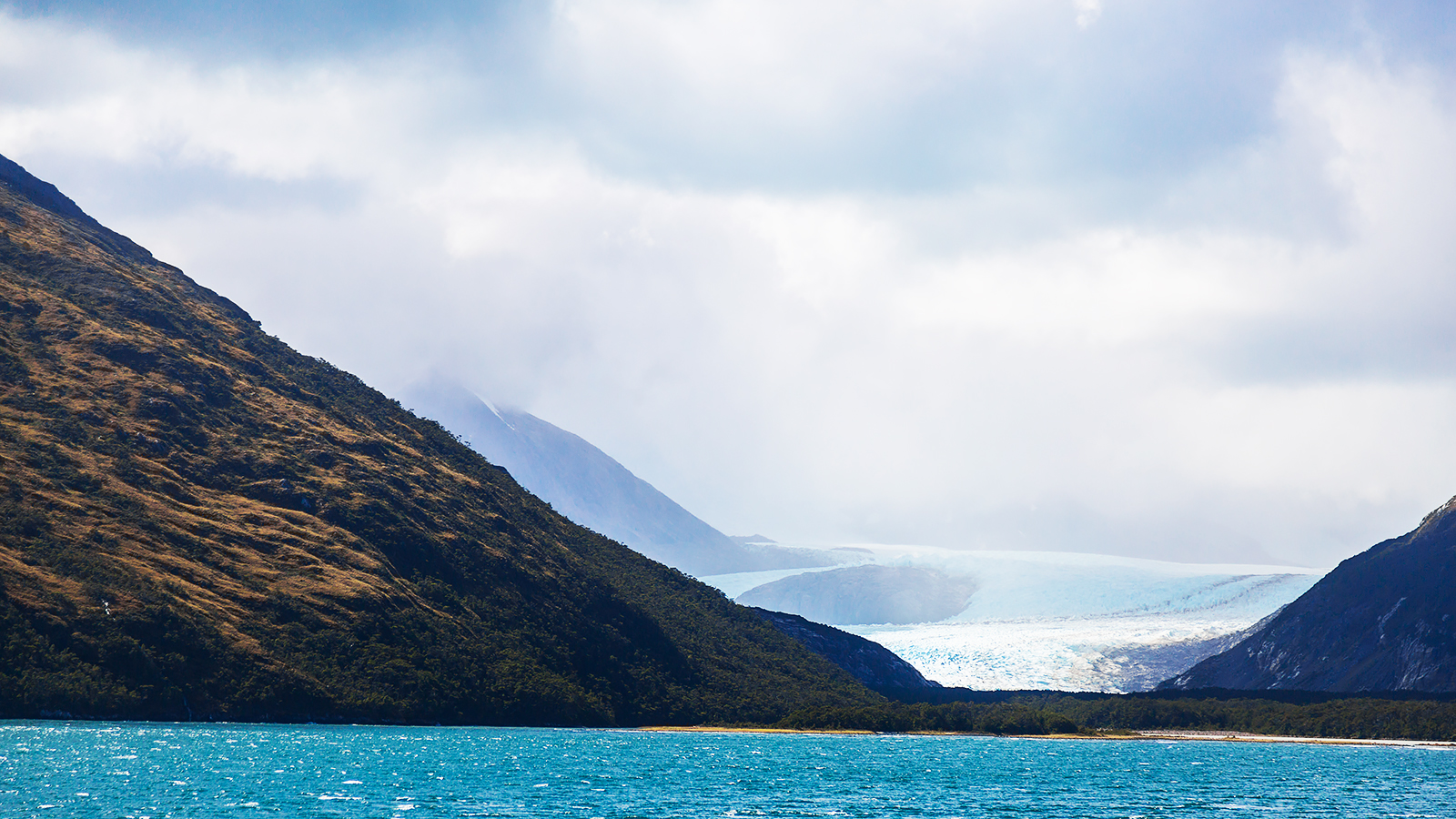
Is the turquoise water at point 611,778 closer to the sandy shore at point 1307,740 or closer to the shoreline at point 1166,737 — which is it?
the shoreline at point 1166,737

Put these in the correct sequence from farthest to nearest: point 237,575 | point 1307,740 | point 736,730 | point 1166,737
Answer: point 1166,737 → point 1307,740 → point 736,730 → point 237,575

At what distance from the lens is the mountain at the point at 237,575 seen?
414 ft

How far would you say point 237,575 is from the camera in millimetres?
150000

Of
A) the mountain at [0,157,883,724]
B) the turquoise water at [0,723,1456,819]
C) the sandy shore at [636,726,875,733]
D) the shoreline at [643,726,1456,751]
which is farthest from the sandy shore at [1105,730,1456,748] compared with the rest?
the mountain at [0,157,883,724]

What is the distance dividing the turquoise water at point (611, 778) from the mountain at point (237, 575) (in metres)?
9.86

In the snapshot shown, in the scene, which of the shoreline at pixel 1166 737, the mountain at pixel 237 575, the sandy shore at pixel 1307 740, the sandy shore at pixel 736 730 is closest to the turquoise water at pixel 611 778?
the mountain at pixel 237 575

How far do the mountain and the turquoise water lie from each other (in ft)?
32.3

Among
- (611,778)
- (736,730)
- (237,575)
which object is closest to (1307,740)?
(736,730)

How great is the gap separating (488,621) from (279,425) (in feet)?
170

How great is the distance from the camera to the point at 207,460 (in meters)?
172

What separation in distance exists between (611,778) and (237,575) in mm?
83828

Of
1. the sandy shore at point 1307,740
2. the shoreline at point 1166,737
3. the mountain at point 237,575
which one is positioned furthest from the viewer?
the sandy shore at point 1307,740

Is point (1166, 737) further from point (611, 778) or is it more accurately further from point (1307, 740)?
point (611, 778)

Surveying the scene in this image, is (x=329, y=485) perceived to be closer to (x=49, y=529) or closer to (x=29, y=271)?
(x=49, y=529)
